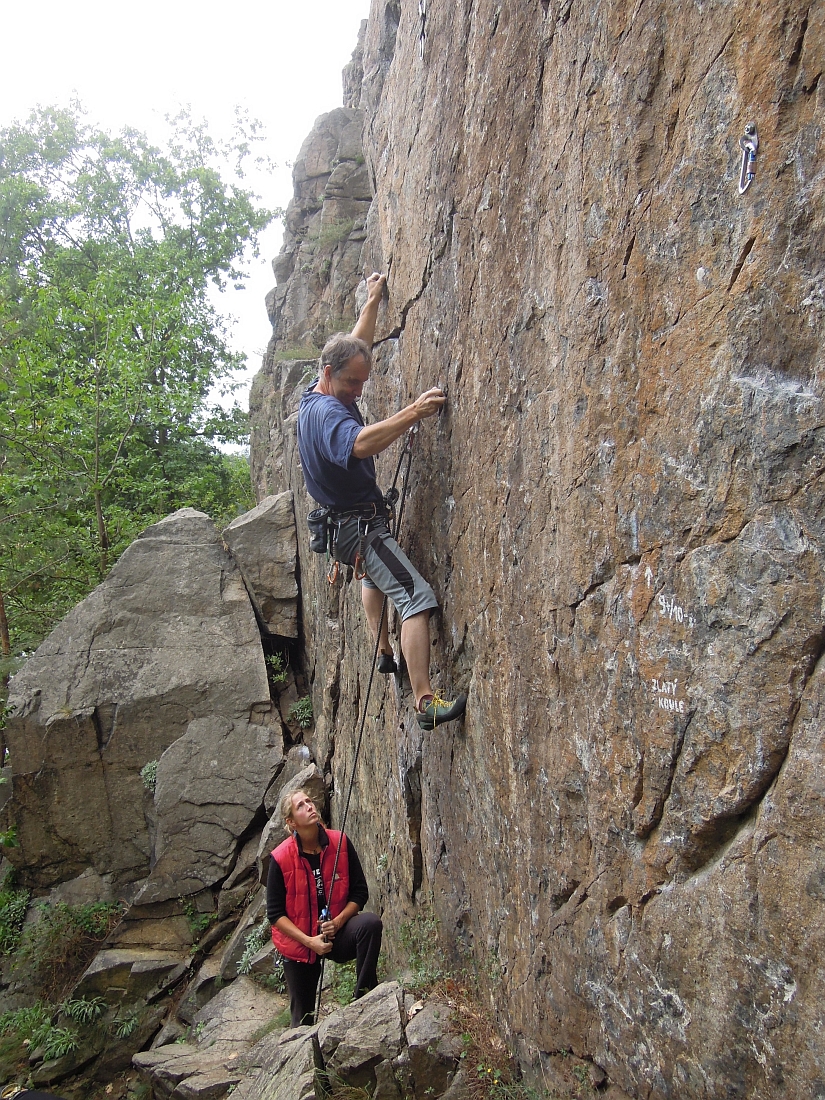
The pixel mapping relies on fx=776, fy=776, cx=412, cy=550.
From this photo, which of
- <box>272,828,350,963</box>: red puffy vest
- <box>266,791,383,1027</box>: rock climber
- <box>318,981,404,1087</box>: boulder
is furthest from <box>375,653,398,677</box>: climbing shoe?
<box>318,981,404,1087</box>: boulder

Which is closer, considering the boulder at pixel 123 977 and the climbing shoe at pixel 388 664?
the climbing shoe at pixel 388 664

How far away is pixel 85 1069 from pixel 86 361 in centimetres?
1474

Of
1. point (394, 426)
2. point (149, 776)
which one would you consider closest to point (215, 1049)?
point (149, 776)

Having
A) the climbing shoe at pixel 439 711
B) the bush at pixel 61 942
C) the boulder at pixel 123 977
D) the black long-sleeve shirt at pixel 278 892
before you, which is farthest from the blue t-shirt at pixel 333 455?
the bush at pixel 61 942

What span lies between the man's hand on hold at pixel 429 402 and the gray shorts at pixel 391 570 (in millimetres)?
863

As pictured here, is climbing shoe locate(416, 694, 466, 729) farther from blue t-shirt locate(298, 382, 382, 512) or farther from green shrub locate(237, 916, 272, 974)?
green shrub locate(237, 916, 272, 974)

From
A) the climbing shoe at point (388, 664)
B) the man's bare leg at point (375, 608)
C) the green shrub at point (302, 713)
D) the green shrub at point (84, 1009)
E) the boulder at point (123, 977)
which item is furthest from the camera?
the green shrub at point (302, 713)

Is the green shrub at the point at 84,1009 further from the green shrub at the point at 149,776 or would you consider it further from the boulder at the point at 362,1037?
the boulder at the point at 362,1037

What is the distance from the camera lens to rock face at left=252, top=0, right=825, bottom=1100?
2.14 meters

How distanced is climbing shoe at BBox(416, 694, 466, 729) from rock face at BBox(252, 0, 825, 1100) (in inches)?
2.9

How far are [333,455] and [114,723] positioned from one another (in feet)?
22.7

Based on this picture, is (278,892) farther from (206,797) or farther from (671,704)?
(206,797)

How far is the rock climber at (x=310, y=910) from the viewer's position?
5.03 metres

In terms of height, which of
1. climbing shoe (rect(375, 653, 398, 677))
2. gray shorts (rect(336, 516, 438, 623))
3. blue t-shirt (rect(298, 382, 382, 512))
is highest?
blue t-shirt (rect(298, 382, 382, 512))
